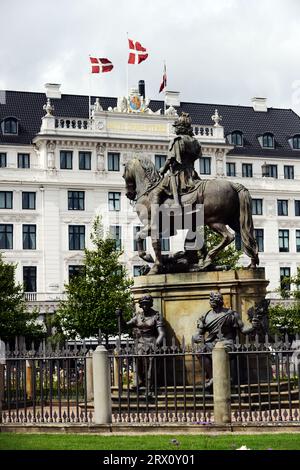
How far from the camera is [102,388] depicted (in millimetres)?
17750

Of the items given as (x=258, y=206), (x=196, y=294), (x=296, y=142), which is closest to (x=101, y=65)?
(x=258, y=206)

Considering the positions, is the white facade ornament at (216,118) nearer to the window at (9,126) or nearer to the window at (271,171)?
the window at (271,171)

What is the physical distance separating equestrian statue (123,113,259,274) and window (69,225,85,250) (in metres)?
52.5

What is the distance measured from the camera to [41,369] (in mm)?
18750

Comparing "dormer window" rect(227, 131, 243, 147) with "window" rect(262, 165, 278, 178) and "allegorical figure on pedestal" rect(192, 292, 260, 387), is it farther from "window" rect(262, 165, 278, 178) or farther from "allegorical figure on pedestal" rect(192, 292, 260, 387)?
"allegorical figure on pedestal" rect(192, 292, 260, 387)

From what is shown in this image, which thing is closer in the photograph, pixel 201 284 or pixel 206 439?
pixel 206 439

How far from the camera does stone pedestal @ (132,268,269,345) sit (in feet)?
67.7

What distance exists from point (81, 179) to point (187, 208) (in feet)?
177

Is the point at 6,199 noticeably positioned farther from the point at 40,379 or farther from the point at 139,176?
the point at 40,379

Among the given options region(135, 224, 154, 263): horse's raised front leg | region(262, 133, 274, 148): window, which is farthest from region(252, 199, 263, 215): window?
region(135, 224, 154, 263): horse's raised front leg

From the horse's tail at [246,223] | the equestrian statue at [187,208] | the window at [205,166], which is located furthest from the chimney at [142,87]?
the horse's tail at [246,223]

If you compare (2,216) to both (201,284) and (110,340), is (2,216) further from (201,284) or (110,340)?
(201,284)
